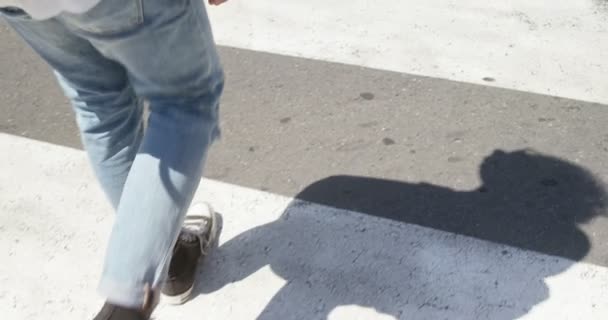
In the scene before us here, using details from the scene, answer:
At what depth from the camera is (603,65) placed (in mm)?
3584

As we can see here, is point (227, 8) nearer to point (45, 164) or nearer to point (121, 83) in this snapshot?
point (45, 164)

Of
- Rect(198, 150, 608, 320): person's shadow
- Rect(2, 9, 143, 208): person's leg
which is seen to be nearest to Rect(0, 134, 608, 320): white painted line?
Rect(198, 150, 608, 320): person's shadow

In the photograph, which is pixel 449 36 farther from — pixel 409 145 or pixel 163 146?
pixel 163 146

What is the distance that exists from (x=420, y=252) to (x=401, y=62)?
1.37 metres

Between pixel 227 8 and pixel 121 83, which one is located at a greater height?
pixel 121 83

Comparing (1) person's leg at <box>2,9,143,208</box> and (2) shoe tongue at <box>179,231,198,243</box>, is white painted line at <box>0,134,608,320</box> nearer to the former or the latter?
(2) shoe tongue at <box>179,231,198,243</box>

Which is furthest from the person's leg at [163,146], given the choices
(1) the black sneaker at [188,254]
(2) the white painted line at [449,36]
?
(2) the white painted line at [449,36]

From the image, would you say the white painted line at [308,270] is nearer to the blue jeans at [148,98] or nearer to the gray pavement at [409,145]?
the gray pavement at [409,145]

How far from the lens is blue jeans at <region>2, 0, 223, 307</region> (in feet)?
5.15

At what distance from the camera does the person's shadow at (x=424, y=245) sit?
2.28 m

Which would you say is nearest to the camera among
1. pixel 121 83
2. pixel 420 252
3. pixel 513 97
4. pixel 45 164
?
pixel 121 83

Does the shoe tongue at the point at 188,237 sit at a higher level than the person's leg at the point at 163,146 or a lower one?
lower

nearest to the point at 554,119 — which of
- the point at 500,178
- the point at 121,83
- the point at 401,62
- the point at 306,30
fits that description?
the point at 500,178

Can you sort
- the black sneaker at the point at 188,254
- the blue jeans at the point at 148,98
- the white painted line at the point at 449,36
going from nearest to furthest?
the blue jeans at the point at 148,98 → the black sneaker at the point at 188,254 → the white painted line at the point at 449,36
